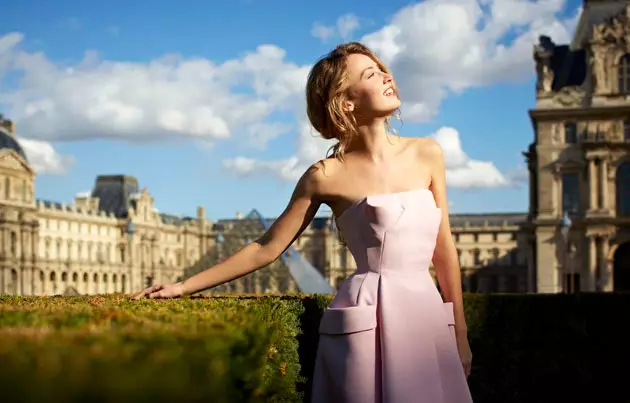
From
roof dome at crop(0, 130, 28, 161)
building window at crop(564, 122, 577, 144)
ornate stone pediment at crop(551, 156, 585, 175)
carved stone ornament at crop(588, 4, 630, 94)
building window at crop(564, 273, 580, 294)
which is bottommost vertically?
building window at crop(564, 273, 580, 294)

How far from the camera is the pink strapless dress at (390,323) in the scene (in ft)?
15.7

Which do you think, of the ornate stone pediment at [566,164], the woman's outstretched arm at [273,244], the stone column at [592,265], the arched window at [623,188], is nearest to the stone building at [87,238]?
the ornate stone pediment at [566,164]

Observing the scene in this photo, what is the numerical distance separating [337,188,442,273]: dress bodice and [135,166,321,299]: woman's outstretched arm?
15.2 inches

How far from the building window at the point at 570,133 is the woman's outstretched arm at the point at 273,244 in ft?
186

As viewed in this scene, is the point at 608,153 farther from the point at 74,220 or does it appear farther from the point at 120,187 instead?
the point at 120,187

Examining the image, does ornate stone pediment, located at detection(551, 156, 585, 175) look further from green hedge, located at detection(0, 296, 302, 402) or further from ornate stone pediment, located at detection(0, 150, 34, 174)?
green hedge, located at detection(0, 296, 302, 402)

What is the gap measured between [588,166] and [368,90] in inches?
2203

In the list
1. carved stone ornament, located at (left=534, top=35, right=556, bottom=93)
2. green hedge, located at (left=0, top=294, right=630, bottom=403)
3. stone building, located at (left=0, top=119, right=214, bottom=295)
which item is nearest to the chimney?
stone building, located at (left=0, top=119, right=214, bottom=295)

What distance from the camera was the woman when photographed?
15.8 ft

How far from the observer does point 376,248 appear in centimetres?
Answer: 500

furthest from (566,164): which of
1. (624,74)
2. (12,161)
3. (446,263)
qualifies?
(446,263)

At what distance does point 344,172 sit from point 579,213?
183ft

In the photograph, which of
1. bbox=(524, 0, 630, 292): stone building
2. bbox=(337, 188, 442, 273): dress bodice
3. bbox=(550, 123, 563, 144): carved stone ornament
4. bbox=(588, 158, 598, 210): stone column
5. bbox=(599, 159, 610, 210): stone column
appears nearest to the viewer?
bbox=(337, 188, 442, 273): dress bodice

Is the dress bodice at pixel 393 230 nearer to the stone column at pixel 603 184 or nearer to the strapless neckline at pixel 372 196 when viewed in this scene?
the strapless neckline at pixel 372 196
